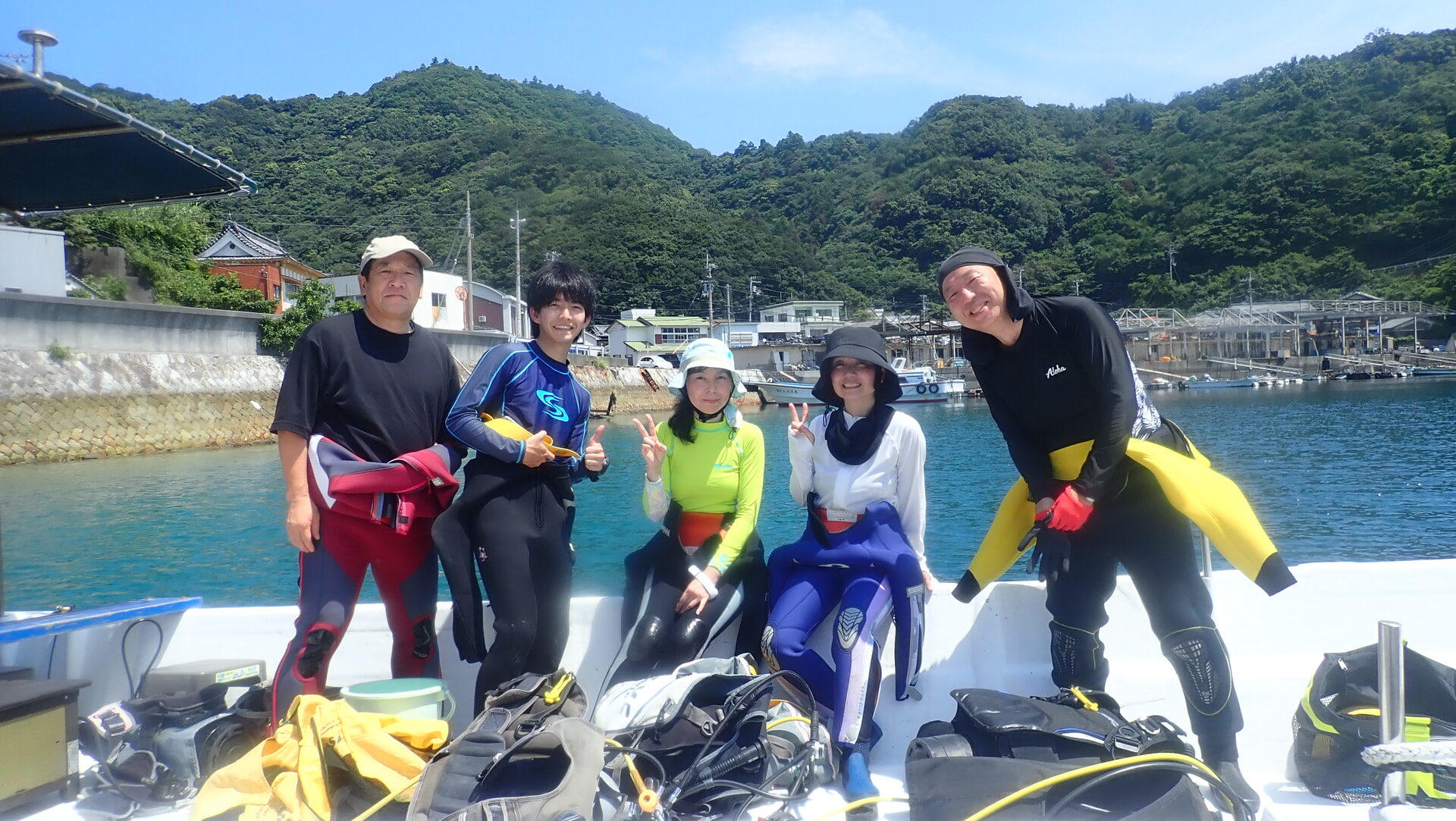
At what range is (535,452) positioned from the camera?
2.55 metres

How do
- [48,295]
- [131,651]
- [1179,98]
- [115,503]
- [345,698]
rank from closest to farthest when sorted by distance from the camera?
1. [345,698]
2. [131,651]
3. [115,503]
4. [48,295]
5. [1179,98]

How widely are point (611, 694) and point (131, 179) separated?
2.81 metres

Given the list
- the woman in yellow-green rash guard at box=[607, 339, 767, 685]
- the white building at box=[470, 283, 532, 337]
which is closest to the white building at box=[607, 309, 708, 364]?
the white building at box=[470, 283, 532, 337]

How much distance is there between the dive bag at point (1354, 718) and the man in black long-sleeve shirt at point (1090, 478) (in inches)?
12.3

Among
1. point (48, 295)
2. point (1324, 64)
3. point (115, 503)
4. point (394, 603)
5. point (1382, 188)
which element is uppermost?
point (1324, 64)

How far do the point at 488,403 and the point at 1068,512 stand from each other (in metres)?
1.80

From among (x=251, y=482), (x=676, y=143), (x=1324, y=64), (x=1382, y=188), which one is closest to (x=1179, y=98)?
(x=1324, y=64)

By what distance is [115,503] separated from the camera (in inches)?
523

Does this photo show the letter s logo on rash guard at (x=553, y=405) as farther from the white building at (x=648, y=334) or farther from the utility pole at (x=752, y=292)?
the utility pole at (x=752, y=292)

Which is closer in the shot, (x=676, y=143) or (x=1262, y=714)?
(x=1262, y=714)

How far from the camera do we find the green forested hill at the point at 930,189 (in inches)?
2726

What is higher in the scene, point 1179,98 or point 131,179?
point 1179,98

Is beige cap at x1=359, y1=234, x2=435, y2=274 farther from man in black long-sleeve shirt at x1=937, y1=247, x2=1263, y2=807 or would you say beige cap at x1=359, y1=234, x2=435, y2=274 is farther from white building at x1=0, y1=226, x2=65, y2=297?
white building at x1=0, y1=226, x2=65, y2=297

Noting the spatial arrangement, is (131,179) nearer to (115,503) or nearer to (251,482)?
(115,503)
